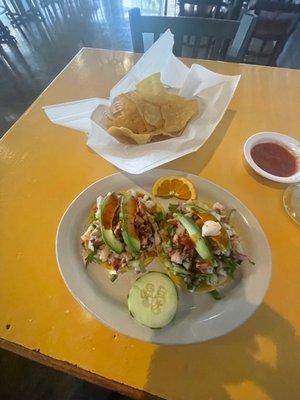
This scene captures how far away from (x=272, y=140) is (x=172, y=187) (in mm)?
449

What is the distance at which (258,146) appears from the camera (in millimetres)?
947

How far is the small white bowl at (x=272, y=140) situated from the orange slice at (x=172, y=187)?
0.25 meters

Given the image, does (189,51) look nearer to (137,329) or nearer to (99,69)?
(99,69)

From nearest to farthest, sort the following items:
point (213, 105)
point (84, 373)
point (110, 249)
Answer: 1. point (84, 373)
2. point (110, 249)
3. point (213, 105)

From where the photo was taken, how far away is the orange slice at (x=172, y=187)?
0.84 metres

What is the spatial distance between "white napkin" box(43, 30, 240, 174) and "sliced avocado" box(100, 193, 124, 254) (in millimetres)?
157

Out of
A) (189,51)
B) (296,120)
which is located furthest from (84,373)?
(189,51)

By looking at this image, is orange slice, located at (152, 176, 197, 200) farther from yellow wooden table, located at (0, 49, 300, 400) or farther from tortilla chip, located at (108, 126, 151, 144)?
tortilla chip, located at (108, 126, 151, 144)

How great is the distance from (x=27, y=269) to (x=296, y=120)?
1190 mm

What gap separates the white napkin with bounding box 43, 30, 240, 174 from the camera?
0.92 meters

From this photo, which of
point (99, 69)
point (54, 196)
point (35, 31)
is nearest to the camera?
point (54, 196)

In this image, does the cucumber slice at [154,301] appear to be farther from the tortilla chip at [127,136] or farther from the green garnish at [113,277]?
the tortilla chip at [127,136]

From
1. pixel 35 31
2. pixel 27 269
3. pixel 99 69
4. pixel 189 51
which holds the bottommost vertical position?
pixel 35 31

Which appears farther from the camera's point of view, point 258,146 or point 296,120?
point 296,120
